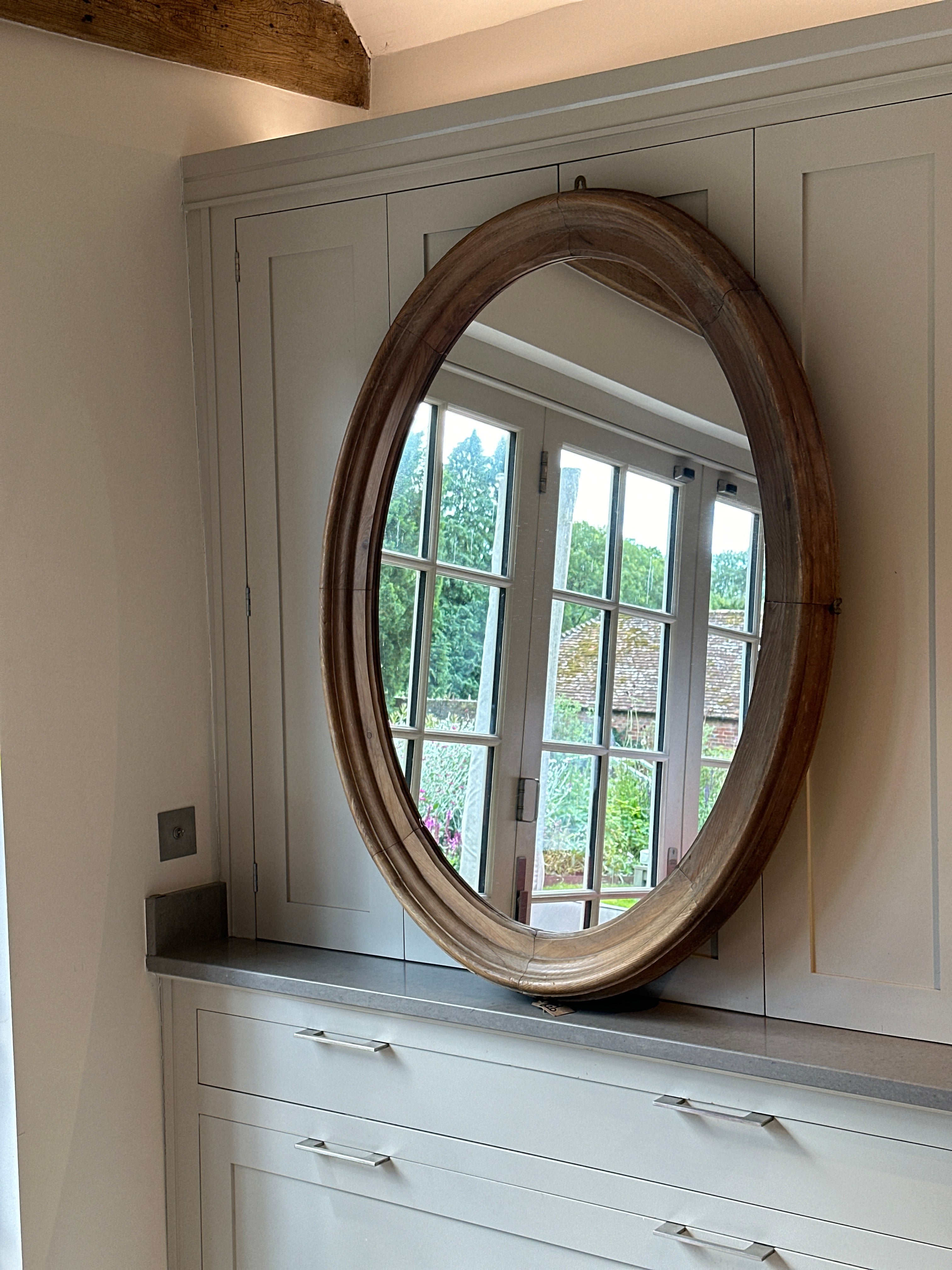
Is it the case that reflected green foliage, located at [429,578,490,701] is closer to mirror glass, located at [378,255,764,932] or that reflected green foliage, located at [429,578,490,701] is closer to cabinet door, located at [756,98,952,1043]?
mirror glass, located at [378,255,764,932]

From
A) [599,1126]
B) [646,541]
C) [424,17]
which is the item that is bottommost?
[599,1126]

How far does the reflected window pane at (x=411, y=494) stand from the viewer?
196cm

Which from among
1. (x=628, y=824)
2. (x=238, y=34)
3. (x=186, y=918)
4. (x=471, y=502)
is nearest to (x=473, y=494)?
(x=471, y=502)

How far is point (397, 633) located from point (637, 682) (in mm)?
442

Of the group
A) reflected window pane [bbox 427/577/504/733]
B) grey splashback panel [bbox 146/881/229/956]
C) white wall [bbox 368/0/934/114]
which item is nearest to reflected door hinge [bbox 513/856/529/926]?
reflected window pane [bbox 427/577/504/733]

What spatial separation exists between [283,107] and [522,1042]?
1804 millimetres

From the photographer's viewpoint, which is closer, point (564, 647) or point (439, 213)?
point (564, 647)

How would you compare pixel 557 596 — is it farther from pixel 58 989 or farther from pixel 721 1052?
pixel 58 989

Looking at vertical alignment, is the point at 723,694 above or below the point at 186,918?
above

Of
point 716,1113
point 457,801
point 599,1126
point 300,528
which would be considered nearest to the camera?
point 716,1113

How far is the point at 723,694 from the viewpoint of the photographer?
1692mm

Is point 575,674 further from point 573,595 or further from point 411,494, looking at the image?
point 411,494

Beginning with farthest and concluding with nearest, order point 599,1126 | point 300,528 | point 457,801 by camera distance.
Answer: point 300,528 → point 457,801 → point 599,1126

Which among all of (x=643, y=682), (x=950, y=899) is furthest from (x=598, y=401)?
(x=950, y=899)
